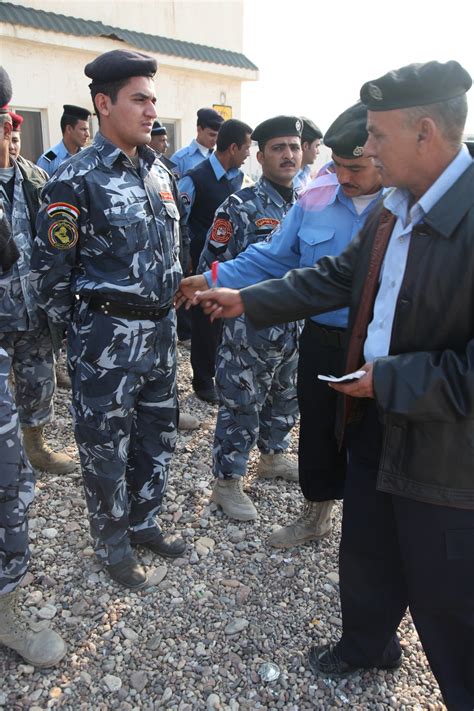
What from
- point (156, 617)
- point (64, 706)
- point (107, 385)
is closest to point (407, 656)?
point (156, 617)

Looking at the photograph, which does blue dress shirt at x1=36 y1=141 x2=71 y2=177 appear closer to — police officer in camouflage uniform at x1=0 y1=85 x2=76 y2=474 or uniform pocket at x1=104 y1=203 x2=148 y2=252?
police officer in camouflage uniform at x1=0 y1=85 x2=76 y2=474

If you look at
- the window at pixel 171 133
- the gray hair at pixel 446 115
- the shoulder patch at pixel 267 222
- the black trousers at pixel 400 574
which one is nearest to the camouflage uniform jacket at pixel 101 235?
the shoulder patch at pixel 267 222

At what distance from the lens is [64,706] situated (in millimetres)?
2074

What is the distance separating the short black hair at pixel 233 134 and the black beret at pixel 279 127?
5.97 feet

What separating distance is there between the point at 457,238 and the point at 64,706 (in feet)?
7.18

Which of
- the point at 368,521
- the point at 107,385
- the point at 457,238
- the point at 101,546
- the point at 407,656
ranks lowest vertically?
the point at 407,656

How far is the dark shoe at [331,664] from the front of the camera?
7.29 ft

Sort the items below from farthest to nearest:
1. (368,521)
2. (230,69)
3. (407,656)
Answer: (230,69) → (407,656) → (368,521)

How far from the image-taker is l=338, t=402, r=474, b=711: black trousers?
5.57ft

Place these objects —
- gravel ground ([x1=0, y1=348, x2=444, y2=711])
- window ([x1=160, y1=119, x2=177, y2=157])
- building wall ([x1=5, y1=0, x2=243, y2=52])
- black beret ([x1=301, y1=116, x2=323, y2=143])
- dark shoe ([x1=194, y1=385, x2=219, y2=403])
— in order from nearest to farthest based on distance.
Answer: gravel ground ([x1=0, y1=348, x2=444, y2=711]), dark shoe ([x1=194, y1=385, x2=219, y2=403]), black beret ([x1=301, y1=116, x2=323, y2=143]), building wall ([x1=5, y1=0, x2=243, y2=52]), window ([x1=160, y1=119, x2=177, y2=157])

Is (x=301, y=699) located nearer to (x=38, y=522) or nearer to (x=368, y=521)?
(x=368, y=521)

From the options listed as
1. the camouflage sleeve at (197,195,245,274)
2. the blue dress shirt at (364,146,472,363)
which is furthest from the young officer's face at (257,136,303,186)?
the blue dress shirt at (364,146,472,363)

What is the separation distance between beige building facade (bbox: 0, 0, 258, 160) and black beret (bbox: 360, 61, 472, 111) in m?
7.53

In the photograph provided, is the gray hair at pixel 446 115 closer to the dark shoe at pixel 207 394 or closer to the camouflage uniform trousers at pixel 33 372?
the camouflage uniform trousers at pixel 33 372
